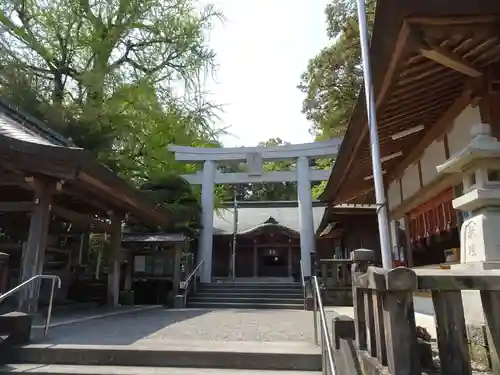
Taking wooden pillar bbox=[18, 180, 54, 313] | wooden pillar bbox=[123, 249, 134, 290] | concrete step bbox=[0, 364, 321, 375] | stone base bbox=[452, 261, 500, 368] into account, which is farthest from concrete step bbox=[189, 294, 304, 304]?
stone base bbox=[452, 261, 500, 368]

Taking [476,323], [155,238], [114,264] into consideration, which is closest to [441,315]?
[476,323]

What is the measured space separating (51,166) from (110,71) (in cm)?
888

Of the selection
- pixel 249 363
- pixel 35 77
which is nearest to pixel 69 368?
pixel 249 363

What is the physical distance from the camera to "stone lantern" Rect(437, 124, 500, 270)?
347 cm

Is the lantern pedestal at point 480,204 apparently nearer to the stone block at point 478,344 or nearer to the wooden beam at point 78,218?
the stone block at point 478,344

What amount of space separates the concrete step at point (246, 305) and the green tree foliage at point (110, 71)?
550cm

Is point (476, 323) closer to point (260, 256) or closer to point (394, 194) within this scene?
point (394, 194)

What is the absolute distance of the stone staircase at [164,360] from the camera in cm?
467

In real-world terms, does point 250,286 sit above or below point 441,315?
below

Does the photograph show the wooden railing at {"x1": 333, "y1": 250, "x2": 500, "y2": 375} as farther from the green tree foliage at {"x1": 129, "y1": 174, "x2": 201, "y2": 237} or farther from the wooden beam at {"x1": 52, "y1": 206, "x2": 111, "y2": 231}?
the green tree foliage at {"x1": 129, "y1": 174, "x2": 201, "y2": 237}

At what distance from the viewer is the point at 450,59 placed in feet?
12.6

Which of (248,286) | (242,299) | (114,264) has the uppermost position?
(114,264)

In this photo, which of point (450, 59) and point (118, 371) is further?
point (118, 371)

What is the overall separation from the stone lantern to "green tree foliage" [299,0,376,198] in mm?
13184
